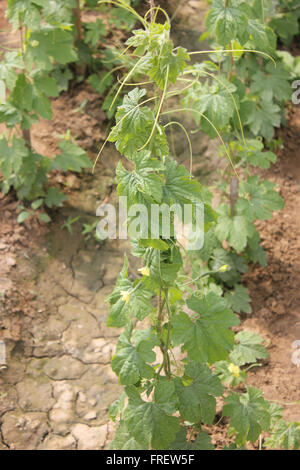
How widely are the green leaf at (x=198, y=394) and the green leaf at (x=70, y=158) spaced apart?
1.94m

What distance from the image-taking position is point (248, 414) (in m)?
2.35

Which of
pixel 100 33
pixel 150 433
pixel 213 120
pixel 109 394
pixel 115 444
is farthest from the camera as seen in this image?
pixel 100 33

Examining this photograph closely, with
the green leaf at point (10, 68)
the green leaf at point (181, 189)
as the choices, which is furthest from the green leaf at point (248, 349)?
the green leaf at point (10, 68)

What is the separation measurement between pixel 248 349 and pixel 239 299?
39 cm

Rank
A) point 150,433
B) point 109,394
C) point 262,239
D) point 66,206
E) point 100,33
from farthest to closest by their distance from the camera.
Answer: point 100,33 < point 66,206 < point 262,239 < point 109,394 < point 150,433

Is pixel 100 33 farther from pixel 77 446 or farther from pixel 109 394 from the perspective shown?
pixel 77 446

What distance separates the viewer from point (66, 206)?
384 centimetres

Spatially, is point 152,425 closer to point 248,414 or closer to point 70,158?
point 248,414

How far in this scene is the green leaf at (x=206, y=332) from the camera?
6.69ft

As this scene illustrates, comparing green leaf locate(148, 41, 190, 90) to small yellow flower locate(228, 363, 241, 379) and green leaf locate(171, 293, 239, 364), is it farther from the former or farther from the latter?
small yellow flower locate(228, 363, 241, 379)

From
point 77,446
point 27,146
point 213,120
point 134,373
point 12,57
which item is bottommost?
point 77,446

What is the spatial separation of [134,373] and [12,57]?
2201mm

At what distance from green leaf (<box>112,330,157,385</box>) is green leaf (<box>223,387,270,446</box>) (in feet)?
1.77
